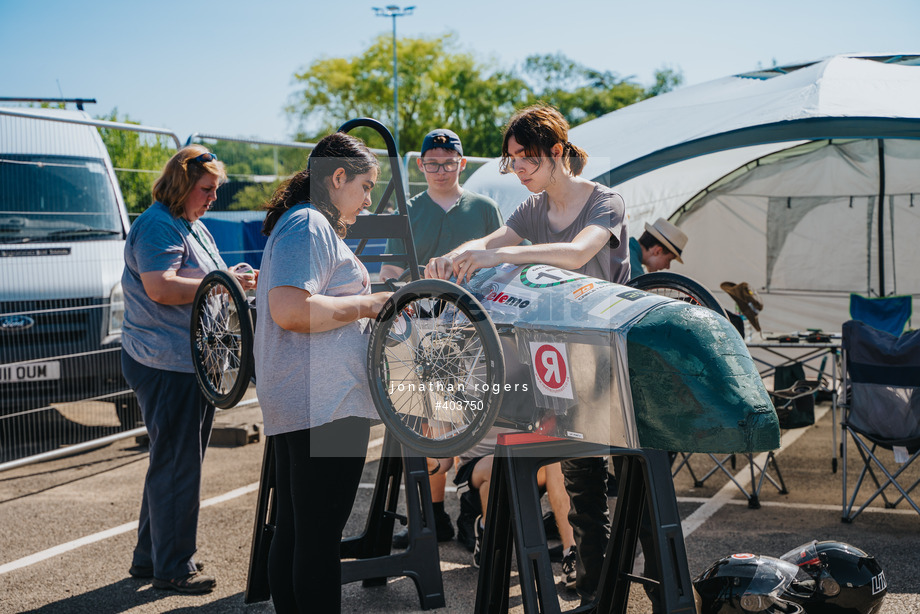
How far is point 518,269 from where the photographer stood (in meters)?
2.81

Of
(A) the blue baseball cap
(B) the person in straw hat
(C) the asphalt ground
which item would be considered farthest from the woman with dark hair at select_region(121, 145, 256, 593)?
(B) the person in straw hat

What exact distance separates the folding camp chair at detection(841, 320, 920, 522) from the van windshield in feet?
18.0

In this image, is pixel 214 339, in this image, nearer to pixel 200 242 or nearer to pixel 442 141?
pixel 200 242

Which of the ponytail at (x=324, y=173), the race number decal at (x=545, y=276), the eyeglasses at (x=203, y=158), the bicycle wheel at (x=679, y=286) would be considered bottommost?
the bicycle wheel at (x=679, y=286)

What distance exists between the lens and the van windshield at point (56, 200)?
6168mm

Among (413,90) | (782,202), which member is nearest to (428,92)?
(413,90)

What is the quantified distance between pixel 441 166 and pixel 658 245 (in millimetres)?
1901

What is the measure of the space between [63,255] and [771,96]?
5445mm

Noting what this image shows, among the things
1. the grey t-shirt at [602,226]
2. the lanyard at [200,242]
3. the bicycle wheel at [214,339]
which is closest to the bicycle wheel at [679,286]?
the grey t-shirt at [602,226]

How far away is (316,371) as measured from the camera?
2.74 m

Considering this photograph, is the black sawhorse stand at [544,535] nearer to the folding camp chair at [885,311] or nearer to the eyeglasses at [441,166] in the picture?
the eyeglasses at [441,166]

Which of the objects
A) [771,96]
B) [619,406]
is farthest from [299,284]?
[771,96]

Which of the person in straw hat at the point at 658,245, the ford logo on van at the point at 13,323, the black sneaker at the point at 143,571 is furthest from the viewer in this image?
the ford logo on van at the point at 13,323

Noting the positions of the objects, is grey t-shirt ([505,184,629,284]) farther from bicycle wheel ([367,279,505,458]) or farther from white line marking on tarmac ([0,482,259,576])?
white line marking on tarmac ([0,482,259,576])
